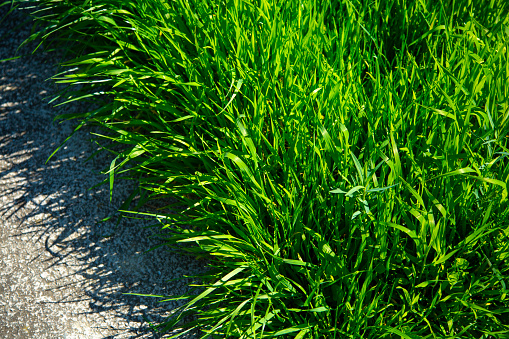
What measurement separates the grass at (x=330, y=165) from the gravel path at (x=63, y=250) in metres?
0.13

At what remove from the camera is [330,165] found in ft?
5.64

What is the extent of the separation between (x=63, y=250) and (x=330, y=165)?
1225 millimetres

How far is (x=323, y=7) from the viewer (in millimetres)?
1960

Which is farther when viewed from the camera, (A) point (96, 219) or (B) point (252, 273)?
(A) point (96, 219)

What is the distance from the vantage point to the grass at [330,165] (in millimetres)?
1504

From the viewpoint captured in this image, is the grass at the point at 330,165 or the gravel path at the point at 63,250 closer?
the grass at the point at 330,165

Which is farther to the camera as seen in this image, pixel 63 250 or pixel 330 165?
pixel 63 250

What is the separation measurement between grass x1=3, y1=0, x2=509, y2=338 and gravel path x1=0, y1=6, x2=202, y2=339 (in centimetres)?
13

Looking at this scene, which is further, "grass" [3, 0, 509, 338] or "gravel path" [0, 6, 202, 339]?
"gravel path" [0, 6, 202, 339]

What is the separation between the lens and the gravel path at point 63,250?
67.9 inches

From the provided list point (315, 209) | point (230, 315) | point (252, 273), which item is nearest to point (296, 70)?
point (315, 209)

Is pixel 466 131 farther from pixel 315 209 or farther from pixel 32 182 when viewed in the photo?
pixel 32 182

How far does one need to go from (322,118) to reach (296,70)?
257mm

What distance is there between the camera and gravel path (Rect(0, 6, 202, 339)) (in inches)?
67.9
